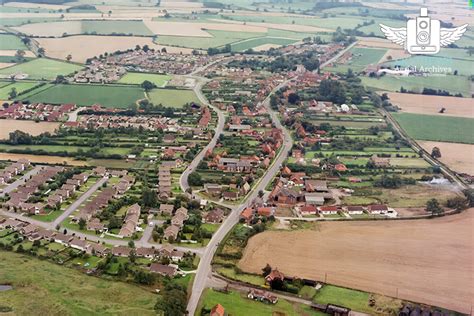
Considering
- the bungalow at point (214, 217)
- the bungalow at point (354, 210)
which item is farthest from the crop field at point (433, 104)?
the bungalow at point (214, 217)

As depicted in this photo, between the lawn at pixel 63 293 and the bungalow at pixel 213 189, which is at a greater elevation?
the bungalow at pixel 213 189

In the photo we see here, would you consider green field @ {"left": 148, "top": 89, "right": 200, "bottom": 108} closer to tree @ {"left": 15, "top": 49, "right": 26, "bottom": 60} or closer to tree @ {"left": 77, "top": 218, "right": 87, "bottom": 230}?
tree @ {"left": 15, "top": 49, "right": 26, "bottom": 60}

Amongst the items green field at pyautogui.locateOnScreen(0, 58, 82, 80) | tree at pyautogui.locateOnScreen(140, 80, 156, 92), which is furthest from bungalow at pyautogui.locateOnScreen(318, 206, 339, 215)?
green field at pyautogui.locateOnScreen(0, 58, 82, 80)

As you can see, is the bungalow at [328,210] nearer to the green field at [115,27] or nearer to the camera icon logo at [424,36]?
the camera icon logo at [424,36]

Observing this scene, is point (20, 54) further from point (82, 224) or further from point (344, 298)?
point (344, 298)

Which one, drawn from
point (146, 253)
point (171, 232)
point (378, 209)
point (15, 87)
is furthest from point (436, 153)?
point (15, 87)
